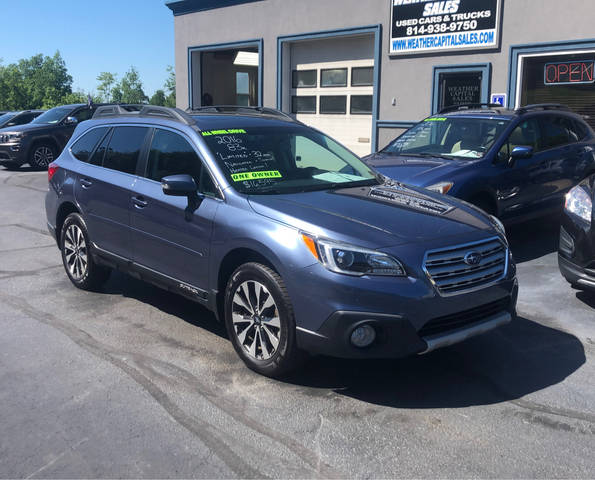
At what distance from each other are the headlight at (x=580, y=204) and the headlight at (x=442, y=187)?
1.33 metres

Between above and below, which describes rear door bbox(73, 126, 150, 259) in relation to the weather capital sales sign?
below

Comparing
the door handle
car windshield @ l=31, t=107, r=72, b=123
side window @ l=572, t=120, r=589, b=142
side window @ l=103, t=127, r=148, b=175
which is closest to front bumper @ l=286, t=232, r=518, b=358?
the door handle

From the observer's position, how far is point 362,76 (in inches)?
603

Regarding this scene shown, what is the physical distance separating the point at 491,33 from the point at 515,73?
955mm

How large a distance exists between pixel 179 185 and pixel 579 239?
3.43m

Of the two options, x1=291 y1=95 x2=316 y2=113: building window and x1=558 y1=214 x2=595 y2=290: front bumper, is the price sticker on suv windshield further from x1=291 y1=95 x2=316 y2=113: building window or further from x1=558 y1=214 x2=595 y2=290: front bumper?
x1=291 y1=95 x2=316 y2=113: building window

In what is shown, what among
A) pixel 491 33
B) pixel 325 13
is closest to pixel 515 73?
pixel 491 33

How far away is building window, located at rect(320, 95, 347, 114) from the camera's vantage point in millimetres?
15906

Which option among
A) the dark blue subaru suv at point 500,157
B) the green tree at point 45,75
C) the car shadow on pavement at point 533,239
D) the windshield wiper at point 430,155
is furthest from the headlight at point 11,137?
the green tree at point 45,75

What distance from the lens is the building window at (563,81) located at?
11586 millimetres

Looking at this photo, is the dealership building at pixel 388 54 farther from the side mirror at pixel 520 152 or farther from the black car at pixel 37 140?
the side mirror at pixel 520 152

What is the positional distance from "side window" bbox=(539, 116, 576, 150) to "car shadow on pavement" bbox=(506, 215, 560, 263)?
115 centimetres

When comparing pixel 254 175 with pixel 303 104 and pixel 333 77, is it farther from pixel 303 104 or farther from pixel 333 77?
pixel 303 104

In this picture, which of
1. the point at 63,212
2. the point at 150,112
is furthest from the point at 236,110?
the point at 63,212
